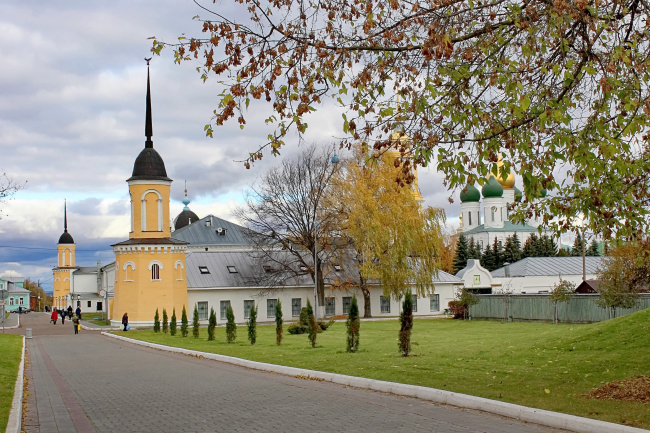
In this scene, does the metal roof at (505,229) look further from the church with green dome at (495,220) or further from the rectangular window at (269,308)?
the rectangular window at (269,308)

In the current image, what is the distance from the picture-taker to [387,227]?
45.9m

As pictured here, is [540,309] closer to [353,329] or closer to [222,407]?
[353,329]

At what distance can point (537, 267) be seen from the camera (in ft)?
236

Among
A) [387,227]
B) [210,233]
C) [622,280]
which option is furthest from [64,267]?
[622,280]

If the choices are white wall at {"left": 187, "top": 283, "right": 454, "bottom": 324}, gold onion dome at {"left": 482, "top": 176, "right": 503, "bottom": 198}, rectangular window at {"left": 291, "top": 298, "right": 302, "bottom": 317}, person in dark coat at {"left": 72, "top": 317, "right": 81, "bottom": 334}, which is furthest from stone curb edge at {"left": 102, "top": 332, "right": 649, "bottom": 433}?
gold onion dome at {"left": 482, "top": 176, "right": 503, "bottom": 198}

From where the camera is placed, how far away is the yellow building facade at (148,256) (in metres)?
47.8

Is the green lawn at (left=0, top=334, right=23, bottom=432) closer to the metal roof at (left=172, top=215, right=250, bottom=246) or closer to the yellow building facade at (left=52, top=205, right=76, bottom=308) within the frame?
the metal roof at (left=172, top=215, right=250, bottom=246)

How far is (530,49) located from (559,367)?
711 cm

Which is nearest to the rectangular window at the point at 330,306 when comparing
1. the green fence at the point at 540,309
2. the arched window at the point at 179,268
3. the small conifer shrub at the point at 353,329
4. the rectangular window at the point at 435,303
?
the rectangular window at the point at 435,303

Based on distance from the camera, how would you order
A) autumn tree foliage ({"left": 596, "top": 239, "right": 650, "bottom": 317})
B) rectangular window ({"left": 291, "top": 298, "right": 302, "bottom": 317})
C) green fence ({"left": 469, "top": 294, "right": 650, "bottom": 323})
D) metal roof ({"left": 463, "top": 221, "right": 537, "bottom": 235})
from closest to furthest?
1. autumn tree foliage ({"left": 596, "top": 239, "right": 650, "bottom": 317})
2. green fence ({"left": 469, "top": 294, "right": 650, "bottom": 323})
3. rectangular window ({"left": 291, "top": 298, "right": 302, "bottom": 317})
4. metal roof ({"left": 463, "top": 221, "right": 537, "bottom": 235})

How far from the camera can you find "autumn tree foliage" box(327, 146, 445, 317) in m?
45.8

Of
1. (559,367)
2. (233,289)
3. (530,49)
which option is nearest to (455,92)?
(530,49)

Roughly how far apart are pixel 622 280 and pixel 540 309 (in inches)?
200

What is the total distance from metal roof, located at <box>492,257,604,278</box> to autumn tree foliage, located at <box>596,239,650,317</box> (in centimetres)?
2993
